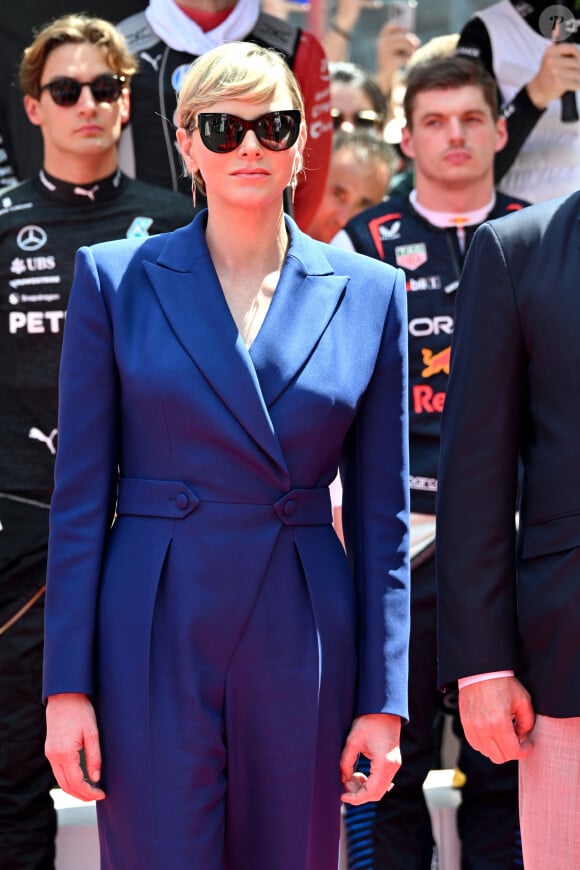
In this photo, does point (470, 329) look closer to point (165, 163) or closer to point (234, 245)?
point (234, 245)

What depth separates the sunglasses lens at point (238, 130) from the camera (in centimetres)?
278

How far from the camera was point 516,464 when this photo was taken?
108 inches

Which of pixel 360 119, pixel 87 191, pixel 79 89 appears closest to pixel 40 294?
pixel 87 191

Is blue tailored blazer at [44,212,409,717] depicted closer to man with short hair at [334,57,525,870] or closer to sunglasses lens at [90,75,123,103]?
man with short hair at [334,57,525,870]

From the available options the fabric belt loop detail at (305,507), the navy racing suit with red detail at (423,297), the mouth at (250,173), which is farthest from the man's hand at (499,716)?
the navy racing suit with red detail at (423,297)

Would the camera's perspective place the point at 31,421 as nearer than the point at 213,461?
No

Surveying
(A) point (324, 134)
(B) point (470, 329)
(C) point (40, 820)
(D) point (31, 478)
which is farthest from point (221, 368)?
(A) point (324, 134)

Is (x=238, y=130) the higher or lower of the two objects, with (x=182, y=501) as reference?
higher

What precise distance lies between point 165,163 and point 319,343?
1.96 meters

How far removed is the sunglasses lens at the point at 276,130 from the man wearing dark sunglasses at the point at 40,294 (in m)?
1.46

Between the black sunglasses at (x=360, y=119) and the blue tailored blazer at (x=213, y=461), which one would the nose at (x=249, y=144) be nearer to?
the blue tailored blazer at (x=213, y=461)

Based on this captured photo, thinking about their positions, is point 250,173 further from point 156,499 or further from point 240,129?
point 156,499

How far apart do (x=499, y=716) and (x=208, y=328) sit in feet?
2.87

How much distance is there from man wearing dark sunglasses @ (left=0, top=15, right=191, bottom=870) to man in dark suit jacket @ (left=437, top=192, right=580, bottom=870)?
169 cm
